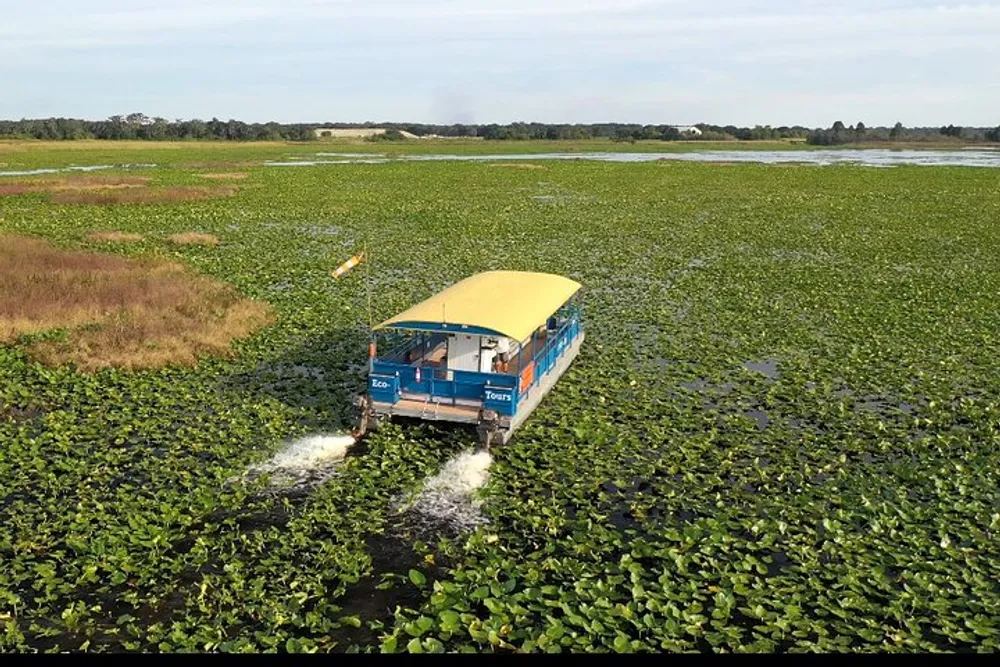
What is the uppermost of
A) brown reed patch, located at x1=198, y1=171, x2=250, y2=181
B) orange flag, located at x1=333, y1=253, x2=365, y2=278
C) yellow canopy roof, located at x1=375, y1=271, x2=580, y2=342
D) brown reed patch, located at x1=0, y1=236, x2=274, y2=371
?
orange flag, located at x1=333, y1=253, x2=365, y2=278

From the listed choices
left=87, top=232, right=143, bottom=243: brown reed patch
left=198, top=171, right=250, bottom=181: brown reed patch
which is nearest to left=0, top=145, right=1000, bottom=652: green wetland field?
left=87, top=232, right=143, bottom=243: brown reed patch

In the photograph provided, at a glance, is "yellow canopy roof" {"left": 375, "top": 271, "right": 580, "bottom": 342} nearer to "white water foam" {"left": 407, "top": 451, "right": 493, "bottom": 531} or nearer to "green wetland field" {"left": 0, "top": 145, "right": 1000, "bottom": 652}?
"green wetland field" {"left": 0, "top": 145, "right": 1000, "bottom": 652}

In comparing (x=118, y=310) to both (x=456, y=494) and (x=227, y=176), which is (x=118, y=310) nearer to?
(x=456, y=494)

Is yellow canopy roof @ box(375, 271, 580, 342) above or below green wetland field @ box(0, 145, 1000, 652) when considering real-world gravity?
above

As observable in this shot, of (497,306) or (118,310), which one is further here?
(118,310)

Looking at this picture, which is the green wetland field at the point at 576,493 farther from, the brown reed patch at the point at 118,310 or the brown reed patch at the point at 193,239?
the brown reed patch at the point at 193,239

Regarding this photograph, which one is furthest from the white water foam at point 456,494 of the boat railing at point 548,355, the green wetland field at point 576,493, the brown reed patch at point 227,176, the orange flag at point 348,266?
the brown reed patch at point 227,176

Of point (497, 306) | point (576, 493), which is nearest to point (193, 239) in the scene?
point (497, 306)

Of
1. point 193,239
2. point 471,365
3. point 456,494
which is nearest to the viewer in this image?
point 456,494
